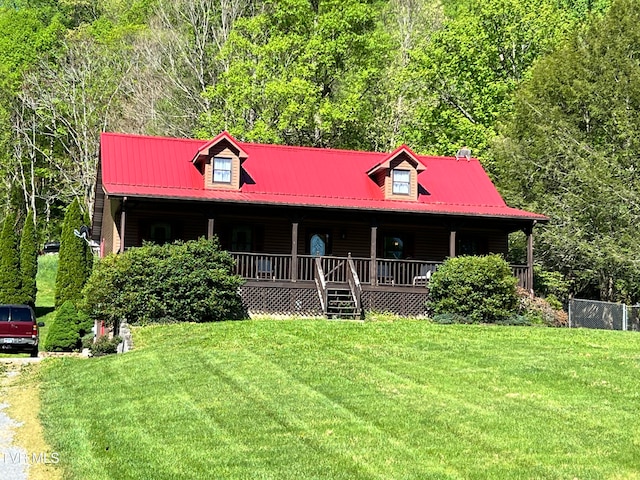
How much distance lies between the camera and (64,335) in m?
30.5

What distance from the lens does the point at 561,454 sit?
394 inches

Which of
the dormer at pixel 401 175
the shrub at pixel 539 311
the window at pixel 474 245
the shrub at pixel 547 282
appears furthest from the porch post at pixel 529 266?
the shrub at pixel 547 282

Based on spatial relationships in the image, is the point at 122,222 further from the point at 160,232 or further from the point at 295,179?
the point at 295,179

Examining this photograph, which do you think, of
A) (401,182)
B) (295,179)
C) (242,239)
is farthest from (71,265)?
(401,182)

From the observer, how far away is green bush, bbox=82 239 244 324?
76.6ft

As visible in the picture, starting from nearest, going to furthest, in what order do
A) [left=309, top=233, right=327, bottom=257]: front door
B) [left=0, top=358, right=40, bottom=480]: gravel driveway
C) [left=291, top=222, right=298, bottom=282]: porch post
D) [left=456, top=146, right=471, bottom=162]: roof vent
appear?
1. [left=0, top=358, right=40, bottom=480]: gravel driveway
2. [left=291, top=222, right=298, bottom=282]: porch post
3. [left=309, top=233, right=327, bottom=257]: front door
4. [left=456, top=146, right=471, bottom=162]: roof vent

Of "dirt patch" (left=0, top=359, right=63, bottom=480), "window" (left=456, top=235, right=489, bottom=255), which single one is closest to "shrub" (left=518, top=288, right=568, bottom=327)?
"window" (left=456, top=235, right=489, bottom=255)

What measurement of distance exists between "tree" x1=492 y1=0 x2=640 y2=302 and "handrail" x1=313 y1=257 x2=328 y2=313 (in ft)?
37.9

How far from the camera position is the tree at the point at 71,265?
41594mm

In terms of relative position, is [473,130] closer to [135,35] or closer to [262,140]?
[262,140]

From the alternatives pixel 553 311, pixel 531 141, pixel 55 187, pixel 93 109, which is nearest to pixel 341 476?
pixel 553 311

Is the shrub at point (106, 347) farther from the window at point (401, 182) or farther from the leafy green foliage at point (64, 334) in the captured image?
the window at point (401, 182)

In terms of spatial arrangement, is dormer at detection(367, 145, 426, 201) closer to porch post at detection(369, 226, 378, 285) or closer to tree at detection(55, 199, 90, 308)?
porch post at detection(369, 226, 378, 285)

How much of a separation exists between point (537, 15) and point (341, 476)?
38344 mm
